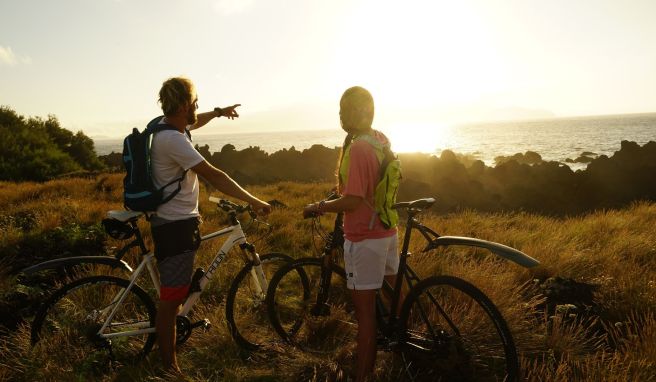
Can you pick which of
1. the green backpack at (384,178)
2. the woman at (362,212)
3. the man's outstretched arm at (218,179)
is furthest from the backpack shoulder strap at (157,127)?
the green backpack at (384,178)

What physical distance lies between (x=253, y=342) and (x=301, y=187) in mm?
14369

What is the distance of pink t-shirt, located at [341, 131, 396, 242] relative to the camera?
9.36 feet

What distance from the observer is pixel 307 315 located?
4188 millimetres

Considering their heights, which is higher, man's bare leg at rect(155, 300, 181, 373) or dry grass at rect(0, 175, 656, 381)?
man's bare leg at rect(155, 300, 181, 373)

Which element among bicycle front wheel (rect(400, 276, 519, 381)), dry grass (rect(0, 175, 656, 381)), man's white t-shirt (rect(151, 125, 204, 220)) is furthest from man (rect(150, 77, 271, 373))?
bicycle front wheel (rect(400, 276, 519, 381))

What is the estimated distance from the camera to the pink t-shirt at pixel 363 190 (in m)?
2.85

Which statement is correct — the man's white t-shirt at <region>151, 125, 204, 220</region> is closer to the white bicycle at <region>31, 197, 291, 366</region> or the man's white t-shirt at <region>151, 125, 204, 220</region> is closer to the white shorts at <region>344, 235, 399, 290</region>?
the white bicycle at <region>31, 197, 291, 366</region>

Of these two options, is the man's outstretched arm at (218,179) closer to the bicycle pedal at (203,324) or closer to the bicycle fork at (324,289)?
the bicycle fork at (324,289)

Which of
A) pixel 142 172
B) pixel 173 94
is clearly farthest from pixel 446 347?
pixel 173 94

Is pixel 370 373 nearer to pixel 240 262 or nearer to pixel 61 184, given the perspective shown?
pixel 240 262

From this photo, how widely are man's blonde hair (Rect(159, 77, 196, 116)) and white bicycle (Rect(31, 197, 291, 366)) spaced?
85 centimetres

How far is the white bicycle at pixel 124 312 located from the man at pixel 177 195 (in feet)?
0.96

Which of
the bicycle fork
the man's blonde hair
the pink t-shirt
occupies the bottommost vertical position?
the bicycle fork

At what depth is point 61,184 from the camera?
14.8 metres
